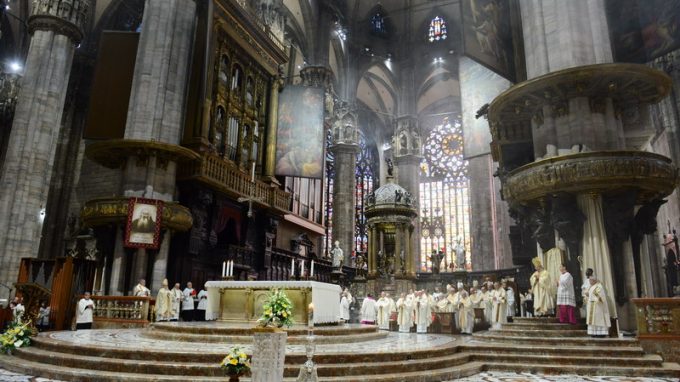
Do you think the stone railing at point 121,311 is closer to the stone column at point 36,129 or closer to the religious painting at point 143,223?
the religious painting at point 143,223

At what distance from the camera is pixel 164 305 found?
457 inches

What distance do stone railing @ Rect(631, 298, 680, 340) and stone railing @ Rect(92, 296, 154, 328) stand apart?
9827 mm

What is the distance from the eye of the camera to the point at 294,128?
19.9 meters

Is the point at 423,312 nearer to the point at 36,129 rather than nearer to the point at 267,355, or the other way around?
the point at 267,355

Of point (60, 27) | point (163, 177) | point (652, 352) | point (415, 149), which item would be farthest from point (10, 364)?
point (415, 149)

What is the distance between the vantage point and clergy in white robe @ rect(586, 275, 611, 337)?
8.14 meters

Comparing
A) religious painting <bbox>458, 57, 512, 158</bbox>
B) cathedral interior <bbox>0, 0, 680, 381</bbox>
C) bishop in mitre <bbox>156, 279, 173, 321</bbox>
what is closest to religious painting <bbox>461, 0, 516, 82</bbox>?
cathedral interior <bbox>0, 0, 680, 381</bbox>

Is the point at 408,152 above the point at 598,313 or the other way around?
above

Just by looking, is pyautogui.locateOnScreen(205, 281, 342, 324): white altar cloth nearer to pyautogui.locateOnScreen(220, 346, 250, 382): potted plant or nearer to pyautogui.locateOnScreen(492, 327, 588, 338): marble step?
pyautogui.locateOnScreen(492, 327, 588, 338): marble step

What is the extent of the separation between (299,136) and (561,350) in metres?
14.2

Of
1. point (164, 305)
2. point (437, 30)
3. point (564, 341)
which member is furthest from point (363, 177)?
point (564, 341)

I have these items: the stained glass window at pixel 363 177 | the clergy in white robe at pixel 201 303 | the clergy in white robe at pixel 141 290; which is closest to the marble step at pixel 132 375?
the clergy in white robe at pixel 141 290

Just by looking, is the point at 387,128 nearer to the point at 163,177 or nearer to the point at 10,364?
the point at 163,177

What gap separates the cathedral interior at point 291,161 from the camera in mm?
9500
